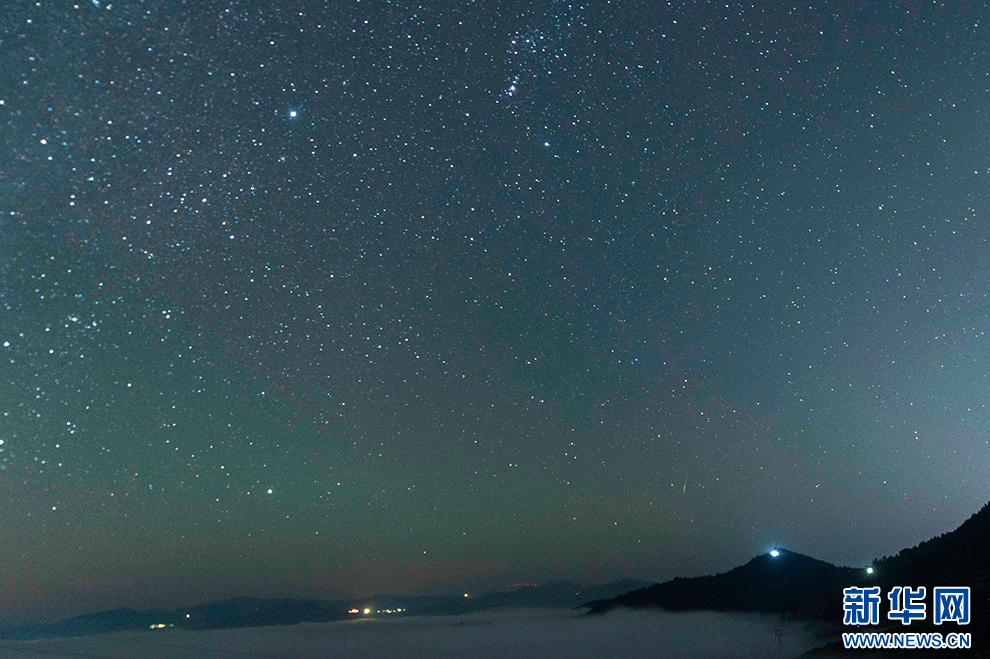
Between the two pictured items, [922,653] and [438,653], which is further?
[438,653]

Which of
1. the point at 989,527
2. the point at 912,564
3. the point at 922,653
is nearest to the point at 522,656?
the point at 912,564

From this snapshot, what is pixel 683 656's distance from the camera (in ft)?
447

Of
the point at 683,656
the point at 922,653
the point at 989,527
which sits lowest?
the point at 683,656

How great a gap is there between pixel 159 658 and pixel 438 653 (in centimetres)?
7853

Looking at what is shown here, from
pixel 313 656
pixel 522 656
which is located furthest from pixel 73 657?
pixel 522 656

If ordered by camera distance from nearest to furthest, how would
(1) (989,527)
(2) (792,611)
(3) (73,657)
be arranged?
(1) (989,527)
(2) (792,611)
(3) (73,657)

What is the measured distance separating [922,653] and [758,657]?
234ft

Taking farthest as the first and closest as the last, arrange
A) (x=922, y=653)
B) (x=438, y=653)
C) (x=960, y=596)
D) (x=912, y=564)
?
(x=438, y=653), (x=912, y=564), (x=922, y=653), (x=960, y=596)

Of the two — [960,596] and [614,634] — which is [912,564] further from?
[614,634]

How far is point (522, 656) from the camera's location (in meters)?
189

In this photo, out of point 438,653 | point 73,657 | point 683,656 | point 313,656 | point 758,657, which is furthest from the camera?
point 438,653

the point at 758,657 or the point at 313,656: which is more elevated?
the point at 758,657

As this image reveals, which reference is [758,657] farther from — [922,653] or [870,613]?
[870,613]

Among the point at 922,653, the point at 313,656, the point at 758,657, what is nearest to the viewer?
the point at 922,653
